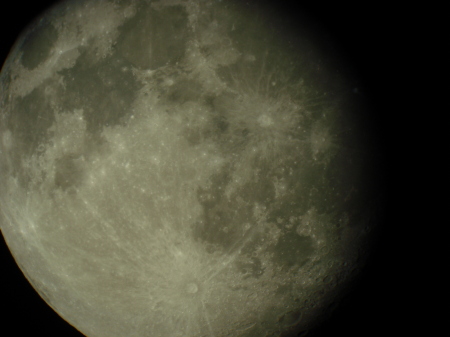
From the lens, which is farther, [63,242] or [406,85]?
[63,242]

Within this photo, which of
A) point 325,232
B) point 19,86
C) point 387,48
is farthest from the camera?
point 19,86

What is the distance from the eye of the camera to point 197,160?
8.81ft

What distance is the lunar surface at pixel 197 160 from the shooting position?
8.79ft

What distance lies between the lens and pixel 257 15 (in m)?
2.70

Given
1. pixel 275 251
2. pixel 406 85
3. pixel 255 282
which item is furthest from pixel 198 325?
pixel 406 85

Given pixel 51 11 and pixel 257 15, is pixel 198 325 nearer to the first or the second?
pixel 257 15

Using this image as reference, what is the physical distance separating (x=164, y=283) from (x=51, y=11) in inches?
117

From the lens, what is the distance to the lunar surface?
2.68 m

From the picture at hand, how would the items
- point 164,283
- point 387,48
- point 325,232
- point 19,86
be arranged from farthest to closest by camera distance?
point 19,86, point 164,283, point 325,232, point 387,48

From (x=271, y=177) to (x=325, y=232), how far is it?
2.34 ft

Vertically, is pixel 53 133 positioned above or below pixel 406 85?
below

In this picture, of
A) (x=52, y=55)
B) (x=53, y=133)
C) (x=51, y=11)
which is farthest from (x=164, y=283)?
(x=51, y=11)

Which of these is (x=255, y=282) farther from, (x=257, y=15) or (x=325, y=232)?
(x=257, y=15)

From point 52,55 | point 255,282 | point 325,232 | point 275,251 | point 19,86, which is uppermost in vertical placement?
point 52,55
